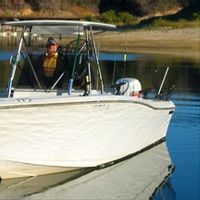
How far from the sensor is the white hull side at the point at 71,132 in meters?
10.2

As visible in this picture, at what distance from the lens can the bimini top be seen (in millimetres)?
11477

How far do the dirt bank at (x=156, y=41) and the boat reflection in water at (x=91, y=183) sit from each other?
41.8 metres

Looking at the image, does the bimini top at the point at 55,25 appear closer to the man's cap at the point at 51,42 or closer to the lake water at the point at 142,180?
the man's cap at the point at 51,42

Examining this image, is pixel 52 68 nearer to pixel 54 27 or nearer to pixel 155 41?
pixel 54 27

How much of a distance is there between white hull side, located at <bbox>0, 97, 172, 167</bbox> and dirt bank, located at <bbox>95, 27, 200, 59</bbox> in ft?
137

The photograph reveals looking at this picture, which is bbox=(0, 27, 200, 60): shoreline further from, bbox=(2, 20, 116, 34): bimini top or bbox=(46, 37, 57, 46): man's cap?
bbox=(46, 37, 57, 46): man's cap

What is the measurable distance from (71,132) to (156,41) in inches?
1962

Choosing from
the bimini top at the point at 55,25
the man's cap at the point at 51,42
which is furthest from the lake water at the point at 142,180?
the bimini top at the point at 55,25

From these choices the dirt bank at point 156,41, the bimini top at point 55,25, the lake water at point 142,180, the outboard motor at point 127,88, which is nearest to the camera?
the lake water at point 142,180

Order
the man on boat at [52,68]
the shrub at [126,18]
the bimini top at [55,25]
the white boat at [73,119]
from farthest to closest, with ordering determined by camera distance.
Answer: the shrub at [126,18] < the man on boat at [52,68] < the bimini top at [55,25] < the white boat at [73,119]

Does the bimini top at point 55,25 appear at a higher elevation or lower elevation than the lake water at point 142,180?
higher

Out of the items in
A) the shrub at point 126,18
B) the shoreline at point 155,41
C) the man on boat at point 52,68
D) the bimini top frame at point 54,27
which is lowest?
the shrub at point 126,18

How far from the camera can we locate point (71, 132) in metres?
10.7

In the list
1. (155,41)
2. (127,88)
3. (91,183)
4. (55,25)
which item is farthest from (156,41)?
(91,183)
